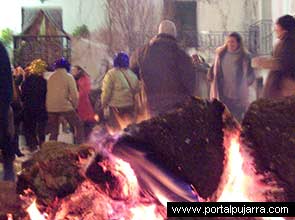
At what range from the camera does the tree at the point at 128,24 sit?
4.61ft

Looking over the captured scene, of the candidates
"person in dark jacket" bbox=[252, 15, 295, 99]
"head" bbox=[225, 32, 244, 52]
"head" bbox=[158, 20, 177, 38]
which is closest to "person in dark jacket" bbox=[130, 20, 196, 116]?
"head" bbox=[158, 20, 177, 38]

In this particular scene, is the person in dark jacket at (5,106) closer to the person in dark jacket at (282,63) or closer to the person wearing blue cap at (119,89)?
the person wearing blue cap at (119,89)

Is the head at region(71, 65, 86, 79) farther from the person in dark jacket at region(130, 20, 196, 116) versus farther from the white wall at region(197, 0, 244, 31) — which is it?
the white wall at region(197, 0, 244, 31)

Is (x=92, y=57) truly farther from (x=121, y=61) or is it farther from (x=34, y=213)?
(x=34, y=213)

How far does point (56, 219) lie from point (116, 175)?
19cm

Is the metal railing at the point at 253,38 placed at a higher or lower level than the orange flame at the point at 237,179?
higher

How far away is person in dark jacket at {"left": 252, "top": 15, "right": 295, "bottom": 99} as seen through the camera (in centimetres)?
135

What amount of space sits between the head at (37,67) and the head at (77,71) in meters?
0.08

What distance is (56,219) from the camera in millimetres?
1206

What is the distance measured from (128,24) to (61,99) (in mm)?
301

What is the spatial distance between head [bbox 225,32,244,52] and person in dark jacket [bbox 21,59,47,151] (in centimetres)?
54

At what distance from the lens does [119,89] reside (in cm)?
139

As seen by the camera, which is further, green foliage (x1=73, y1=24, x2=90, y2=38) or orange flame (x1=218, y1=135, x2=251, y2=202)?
green foliage (x1=73, y1=24, x2=90, y2=38)

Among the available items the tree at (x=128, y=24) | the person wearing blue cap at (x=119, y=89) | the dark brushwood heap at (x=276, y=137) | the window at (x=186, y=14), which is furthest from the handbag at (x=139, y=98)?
the dark brushwood heap at (x=276, y=137)
